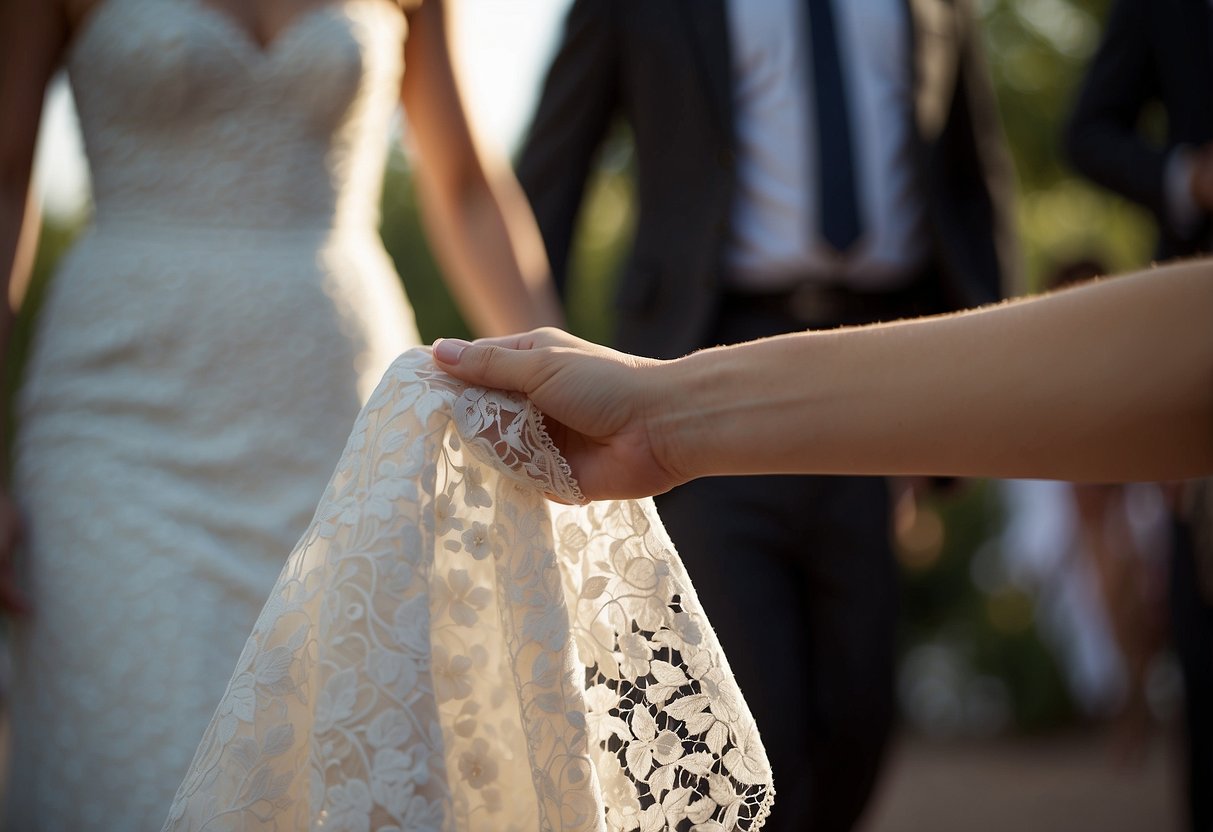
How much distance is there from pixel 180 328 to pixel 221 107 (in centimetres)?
53

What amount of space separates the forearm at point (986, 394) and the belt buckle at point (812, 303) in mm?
1906

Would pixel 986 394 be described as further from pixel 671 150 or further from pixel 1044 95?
pixel 1044 95

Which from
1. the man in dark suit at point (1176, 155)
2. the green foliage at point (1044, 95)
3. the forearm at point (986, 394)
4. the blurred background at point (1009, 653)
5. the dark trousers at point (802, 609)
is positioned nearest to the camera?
the forearm at point (986, 394)

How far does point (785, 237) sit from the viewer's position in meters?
3.98

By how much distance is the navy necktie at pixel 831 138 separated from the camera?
391 cm

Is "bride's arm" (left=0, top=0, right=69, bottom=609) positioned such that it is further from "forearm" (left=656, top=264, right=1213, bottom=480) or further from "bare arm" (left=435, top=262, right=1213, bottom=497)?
"forearm" (left=656, top=264, right=1213, bottom=480)

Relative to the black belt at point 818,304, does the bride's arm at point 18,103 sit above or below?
above

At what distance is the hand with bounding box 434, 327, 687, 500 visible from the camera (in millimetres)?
2008

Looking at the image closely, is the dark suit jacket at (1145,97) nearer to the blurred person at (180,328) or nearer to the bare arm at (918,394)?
the blurred person at (180,328)

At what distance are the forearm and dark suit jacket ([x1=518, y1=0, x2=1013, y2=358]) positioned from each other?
187 cm

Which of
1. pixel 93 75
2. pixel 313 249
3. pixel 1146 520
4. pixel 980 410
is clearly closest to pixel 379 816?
pixel 980 410

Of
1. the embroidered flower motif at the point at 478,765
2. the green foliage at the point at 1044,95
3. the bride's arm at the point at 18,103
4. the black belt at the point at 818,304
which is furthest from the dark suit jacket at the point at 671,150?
the green foliage at the point at 1044,95

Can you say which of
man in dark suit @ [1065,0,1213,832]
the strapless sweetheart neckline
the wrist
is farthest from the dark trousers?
the wrist

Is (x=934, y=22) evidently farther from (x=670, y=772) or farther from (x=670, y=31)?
(x=670, y=772)
